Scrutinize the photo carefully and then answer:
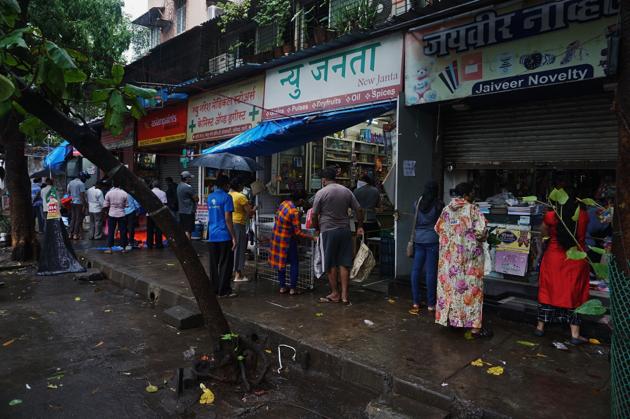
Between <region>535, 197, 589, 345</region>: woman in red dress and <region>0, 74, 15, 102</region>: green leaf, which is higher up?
<region>0, 74, 15, 102</region>: green leaf

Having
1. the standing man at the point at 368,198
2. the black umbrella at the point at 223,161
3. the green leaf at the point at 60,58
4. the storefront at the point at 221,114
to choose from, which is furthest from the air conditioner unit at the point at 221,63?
the green leaf at the point at 60,58

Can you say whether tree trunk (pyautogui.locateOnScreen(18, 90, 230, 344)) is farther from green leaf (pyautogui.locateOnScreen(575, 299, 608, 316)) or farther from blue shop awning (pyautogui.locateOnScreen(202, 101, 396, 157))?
blue shop awning (pyautogui.locateOnScreen(202, 101, 396, 157))

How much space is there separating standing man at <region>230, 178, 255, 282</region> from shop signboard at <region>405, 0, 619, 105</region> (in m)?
3.10

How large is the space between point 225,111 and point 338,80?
411cm

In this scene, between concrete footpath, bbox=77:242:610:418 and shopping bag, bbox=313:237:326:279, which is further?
shopping bag, bbox=313:237:326:279

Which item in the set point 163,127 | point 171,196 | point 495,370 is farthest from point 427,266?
point 163,127

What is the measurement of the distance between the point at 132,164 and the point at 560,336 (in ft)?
49.1

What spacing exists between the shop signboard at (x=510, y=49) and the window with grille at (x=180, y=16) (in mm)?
16827

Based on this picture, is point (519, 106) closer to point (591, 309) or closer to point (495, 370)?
point (495, 370)

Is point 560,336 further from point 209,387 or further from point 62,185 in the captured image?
point 62,185

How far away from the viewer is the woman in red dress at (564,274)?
4.63 m

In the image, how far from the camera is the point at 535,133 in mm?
6672

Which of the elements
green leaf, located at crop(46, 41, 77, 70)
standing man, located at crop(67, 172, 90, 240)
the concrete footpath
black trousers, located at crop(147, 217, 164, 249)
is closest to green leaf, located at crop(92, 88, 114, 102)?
green leaf, located at crop(46, 41, 77, 70)

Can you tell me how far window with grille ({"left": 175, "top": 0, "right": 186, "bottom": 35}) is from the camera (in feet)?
68.2
